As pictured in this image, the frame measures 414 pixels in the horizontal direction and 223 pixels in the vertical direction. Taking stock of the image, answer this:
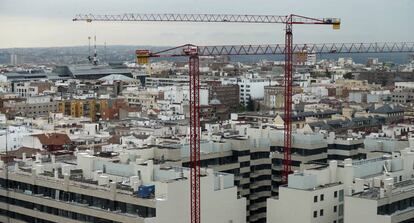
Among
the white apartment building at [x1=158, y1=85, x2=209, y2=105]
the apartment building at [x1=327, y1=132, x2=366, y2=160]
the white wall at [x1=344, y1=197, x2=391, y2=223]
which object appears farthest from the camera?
the white apartment building at [x1=158, y1=85, x2=209, y2=105]

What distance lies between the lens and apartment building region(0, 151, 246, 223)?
16547 mm

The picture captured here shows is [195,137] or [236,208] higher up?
[195,137]

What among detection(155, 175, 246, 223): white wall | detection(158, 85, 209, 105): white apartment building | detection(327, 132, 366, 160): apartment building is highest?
detection(158, 85, 209, 105): white apartment building

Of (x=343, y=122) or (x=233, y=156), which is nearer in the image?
(x=233, y=156)

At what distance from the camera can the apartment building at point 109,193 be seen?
16.5 m

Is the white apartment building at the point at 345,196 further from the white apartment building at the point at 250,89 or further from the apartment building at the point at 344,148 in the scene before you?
the white apartment building at the point at 250,89

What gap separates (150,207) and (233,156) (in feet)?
24.0

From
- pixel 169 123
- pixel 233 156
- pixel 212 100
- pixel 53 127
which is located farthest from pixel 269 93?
pixel 233 156

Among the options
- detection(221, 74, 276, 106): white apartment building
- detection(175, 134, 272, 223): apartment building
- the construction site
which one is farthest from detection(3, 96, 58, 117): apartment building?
detection(175, 134, 272, 223): apartment building

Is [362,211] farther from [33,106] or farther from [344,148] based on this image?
[33,106]

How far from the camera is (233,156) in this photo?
76.1ft

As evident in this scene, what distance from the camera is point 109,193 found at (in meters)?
17.0

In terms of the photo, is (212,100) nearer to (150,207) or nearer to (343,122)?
(343,122)

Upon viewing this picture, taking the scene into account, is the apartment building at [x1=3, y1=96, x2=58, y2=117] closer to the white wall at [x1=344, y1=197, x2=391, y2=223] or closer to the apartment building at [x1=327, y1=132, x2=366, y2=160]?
the apartment building at [x1=327, y1=132, x2=366, y2=160]
